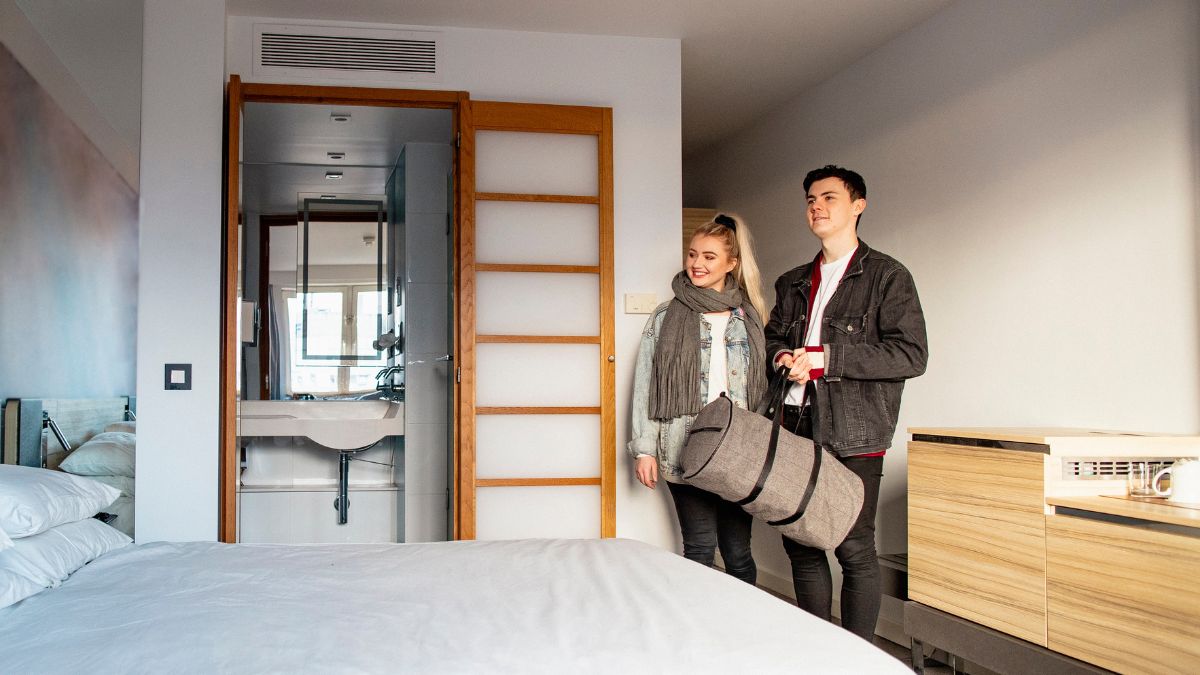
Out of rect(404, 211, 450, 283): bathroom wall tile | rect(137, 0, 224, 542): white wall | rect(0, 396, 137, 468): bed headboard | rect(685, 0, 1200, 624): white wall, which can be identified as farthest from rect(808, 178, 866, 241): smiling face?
rect(404, 211, 450, 283): bathroom wall tile

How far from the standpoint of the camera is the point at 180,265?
11.5 feet

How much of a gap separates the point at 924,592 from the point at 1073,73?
1.66 m

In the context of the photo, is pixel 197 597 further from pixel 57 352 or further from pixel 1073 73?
pixel 1073 73

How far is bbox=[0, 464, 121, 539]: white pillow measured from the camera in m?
1.85

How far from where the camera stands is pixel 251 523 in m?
4.82

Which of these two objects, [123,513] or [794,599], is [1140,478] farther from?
[123,513]

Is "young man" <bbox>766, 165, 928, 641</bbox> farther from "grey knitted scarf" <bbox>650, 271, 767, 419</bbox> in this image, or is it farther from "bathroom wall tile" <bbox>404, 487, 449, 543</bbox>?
"bathroom wall tile" <bbox>404, 487, 449, 543</bbox>

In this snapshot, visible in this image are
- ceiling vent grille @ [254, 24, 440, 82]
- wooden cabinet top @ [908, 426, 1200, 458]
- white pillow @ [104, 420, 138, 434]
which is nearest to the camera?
wooden cabinet top @ [908, 426, 1200, 458]

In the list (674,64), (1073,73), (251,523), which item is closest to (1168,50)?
(1073,73)

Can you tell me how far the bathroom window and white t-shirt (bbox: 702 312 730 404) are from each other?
2.49m

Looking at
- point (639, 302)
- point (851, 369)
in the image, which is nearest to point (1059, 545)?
point (851, 369)

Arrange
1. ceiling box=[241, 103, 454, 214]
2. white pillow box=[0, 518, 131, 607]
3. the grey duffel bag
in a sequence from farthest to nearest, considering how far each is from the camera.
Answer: ceiling box=[241, 103, 454, 214] < the grey duffel bag < white pillow box=[0, 518, 131, 607]

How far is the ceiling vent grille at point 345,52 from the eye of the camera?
12.6 feet

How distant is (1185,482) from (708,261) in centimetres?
143
